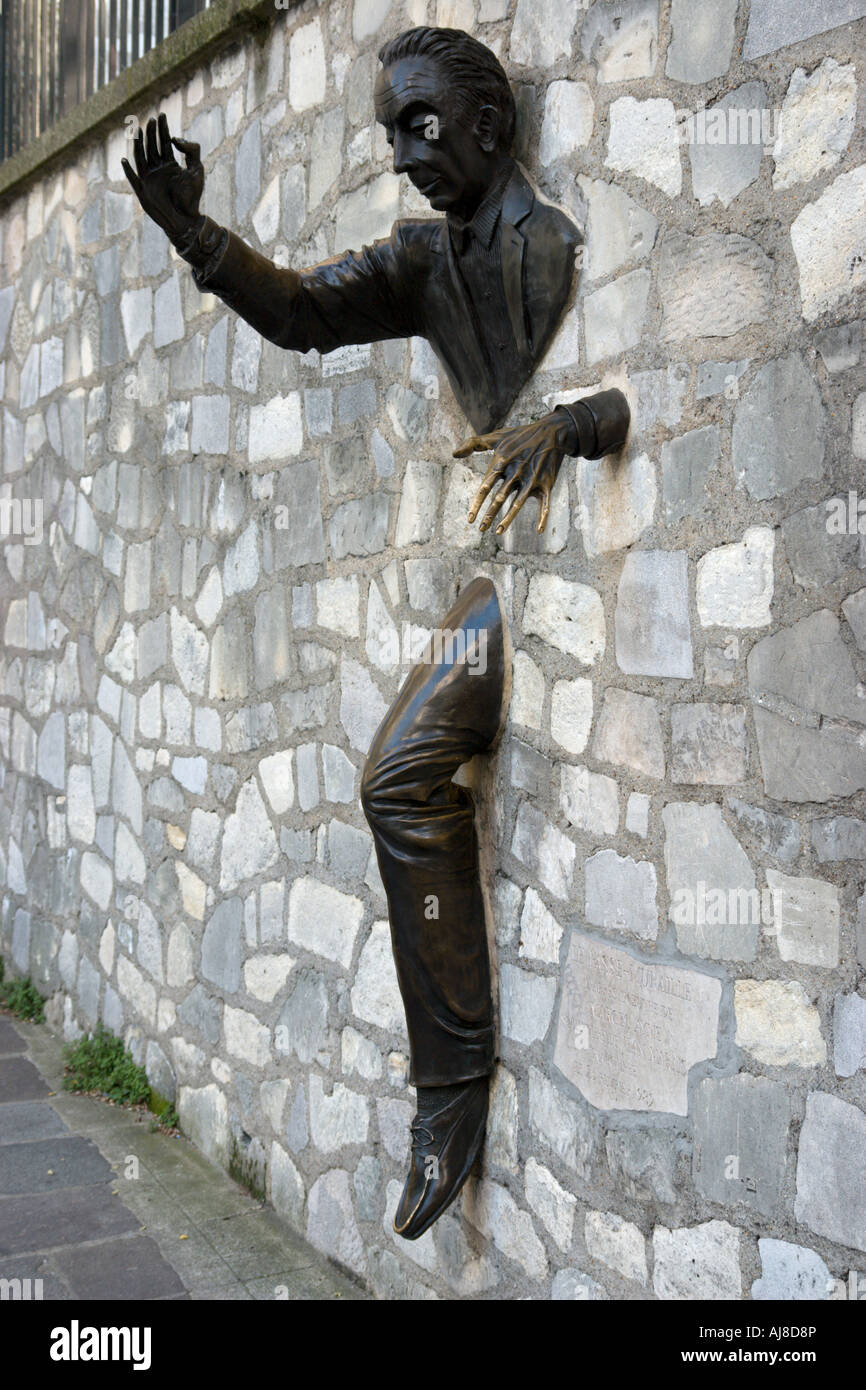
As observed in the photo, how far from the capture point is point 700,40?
2.21 metres

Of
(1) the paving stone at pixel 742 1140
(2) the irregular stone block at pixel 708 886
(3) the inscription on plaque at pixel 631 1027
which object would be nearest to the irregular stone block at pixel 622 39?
(2) the irregular stone block at pixel 708 886

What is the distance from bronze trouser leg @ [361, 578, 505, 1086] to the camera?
270 centimetres

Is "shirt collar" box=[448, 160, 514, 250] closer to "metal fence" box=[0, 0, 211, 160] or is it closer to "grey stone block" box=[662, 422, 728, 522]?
"grey stone block" box=[662, 422, 728, 522]

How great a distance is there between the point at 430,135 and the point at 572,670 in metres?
1.02

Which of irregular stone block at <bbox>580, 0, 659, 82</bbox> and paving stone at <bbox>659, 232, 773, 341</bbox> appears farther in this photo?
irregular stone block at <bbox>580, 0, 659, 82</bbox>

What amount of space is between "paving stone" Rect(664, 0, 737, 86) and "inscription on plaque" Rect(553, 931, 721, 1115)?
1.50m

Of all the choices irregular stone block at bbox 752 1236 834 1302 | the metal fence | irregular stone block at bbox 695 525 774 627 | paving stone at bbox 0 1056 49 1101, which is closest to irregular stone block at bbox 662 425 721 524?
irregular stone block at bbox 695 525 774 627

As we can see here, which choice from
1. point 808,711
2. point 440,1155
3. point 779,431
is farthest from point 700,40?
point 440,1155

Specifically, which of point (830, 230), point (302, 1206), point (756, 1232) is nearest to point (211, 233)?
point (830, 230)

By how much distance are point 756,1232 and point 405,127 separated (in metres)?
2.02

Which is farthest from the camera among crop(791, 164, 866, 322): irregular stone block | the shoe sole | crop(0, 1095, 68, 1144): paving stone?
crop(0, 1095, 68, 1144): paving stone

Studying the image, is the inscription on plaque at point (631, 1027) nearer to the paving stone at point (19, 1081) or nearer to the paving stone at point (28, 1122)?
the paving stone at point (28, 1122)

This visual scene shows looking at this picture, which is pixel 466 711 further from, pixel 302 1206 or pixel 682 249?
pixel 302 1206

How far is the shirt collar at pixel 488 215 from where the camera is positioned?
2.56 meters
